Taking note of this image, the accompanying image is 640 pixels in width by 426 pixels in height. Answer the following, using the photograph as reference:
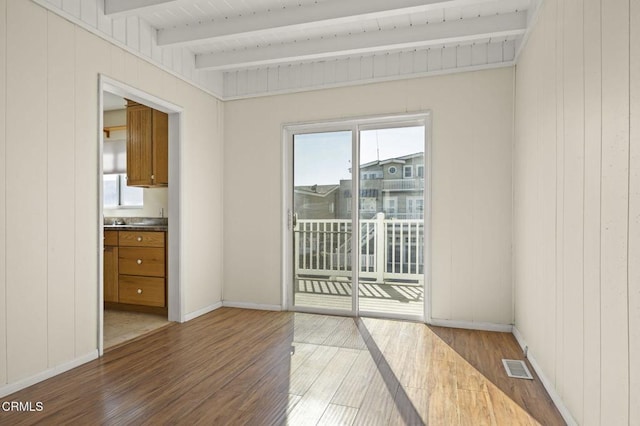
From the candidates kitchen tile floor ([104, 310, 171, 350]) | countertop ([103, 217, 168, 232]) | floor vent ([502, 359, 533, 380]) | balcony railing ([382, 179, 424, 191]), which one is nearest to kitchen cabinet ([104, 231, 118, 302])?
kitchen tile floor ([104, 310, 171, 350])

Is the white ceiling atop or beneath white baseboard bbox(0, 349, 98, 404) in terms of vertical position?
atop

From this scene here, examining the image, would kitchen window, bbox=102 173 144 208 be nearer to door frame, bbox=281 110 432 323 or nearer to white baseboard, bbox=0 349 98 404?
door frame, bbox=281 110 432 323

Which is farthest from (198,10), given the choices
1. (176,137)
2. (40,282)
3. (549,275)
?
(549,275)

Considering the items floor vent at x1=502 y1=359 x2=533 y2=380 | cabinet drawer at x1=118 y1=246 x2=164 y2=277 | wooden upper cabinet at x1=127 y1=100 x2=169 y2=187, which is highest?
wooden upper cabinet at x1=127 y1=100 x2=169 y2=187

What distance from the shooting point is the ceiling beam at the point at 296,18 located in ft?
8.99

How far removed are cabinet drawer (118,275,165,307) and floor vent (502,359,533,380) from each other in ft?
10.5

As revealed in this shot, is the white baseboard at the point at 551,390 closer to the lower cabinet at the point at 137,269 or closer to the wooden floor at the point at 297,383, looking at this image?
the wooden floor at the point at 297,383

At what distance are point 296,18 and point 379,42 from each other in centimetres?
81

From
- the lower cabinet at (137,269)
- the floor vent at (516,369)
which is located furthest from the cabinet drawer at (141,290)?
the floor vent at (516,369)

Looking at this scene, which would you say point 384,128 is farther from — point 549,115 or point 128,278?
point 128,278

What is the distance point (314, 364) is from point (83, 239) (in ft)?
6.24

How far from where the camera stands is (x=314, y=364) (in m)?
2.71

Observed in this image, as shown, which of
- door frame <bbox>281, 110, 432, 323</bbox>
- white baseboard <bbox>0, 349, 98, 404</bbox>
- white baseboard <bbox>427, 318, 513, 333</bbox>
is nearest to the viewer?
white baseboard <bbox>0, 349, 98, 404</bbox>

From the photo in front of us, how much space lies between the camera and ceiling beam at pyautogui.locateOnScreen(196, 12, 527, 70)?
10.1ft
